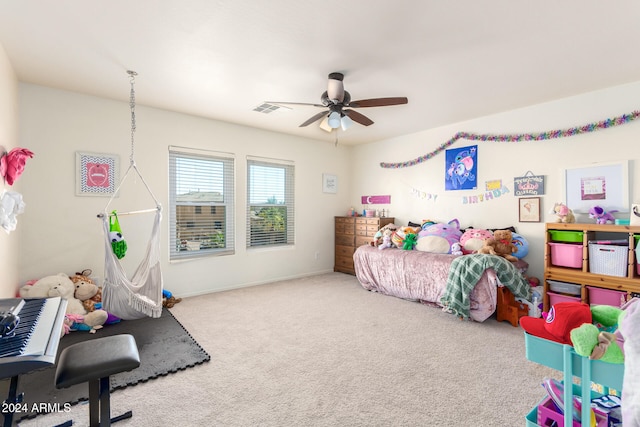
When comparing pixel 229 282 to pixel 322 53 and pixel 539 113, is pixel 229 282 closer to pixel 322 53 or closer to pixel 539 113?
pixel 322 53

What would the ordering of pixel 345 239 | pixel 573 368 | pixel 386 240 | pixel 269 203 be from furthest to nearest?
pixel 345 239, pixel 269 203, pixel 386 240, pixel 573 368

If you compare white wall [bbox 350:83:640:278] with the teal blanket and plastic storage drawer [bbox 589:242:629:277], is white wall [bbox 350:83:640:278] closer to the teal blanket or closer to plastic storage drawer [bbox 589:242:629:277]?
plastic storage drawer [bbox 589:242:629:277]

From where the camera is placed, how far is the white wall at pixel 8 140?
2408 millimetres

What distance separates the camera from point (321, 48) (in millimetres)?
2441

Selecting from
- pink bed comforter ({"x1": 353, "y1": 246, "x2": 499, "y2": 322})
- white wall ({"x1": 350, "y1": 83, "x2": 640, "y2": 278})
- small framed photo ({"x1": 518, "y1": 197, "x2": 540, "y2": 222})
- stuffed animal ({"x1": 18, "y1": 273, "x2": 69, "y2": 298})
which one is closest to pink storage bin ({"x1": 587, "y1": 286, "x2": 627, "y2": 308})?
white wall ({"x1": 350, "y1": 83, "x2": 640, "y2": 278})

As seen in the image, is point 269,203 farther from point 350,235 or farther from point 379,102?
point 379,102

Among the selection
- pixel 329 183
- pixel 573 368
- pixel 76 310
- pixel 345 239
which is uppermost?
pixel 329 183

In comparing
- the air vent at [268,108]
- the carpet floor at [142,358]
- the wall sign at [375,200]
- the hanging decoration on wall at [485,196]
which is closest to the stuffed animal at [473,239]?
the hanging decoration on wall at [485,196]

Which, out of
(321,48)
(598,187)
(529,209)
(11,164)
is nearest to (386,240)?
(529,209)

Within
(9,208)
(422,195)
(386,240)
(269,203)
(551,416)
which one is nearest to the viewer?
(551,416)

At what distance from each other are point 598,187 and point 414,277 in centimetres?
214

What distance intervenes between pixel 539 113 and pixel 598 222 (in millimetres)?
1413

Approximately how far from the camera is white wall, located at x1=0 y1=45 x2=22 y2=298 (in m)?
2.41

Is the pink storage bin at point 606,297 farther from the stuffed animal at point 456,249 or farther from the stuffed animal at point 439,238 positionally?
the stuffed animal at point 439,238
